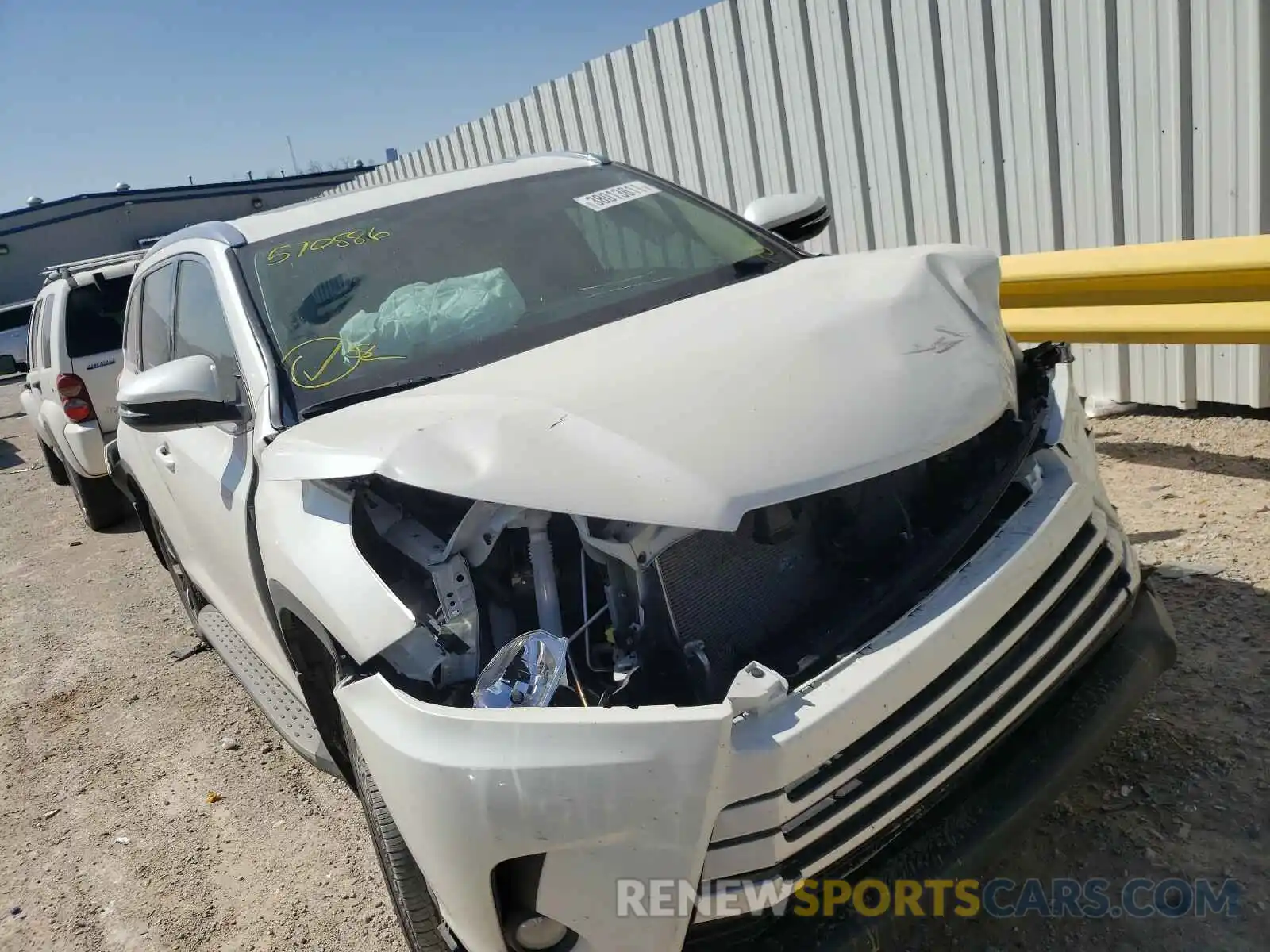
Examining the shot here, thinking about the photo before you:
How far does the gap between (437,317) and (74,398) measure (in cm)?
563

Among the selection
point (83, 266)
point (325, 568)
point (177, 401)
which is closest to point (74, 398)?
point (83, 266)

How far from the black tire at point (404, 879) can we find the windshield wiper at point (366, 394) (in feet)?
2.78

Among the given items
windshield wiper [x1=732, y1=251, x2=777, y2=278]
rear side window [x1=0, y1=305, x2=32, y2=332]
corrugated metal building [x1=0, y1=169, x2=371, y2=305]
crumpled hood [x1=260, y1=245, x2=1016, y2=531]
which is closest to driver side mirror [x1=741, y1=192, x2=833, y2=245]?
windshield wiper [x1=732, y1=251, x2=777, y2=278]

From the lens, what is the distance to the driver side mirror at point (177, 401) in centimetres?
271

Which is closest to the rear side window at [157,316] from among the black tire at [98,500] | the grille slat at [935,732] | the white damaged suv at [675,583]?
the white damaged suv at [675,583]

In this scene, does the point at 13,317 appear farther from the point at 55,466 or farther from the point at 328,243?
the point at 328,243

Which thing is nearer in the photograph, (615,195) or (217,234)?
(217,234)

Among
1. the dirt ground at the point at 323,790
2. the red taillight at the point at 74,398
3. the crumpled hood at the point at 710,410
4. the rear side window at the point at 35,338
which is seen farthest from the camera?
the rear side window at the point at 35,338

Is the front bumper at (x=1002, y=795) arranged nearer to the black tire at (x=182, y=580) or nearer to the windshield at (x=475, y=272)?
the windshield at (x=475, y=272)

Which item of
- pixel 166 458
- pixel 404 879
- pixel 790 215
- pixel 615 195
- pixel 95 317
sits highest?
pixel 615 195

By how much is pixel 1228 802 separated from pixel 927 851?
109 centimetres

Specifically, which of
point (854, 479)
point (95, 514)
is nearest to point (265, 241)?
point (854, 479)

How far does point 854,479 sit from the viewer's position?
1955 mm

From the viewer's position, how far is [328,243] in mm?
3207
